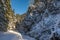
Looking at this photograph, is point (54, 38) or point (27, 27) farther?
point (27, 27)

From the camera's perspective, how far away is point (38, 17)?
25.6m

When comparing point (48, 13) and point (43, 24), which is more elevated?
point (48, 13)

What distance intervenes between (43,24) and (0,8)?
6515 mm

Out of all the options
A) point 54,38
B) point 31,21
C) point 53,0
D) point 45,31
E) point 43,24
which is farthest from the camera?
point 31,21

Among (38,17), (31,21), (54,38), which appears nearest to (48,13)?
(38,17)

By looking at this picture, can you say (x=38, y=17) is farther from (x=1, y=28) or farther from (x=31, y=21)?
(x=1, y=28)

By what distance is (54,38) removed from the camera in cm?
1416

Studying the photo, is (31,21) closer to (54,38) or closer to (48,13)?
(48,13)

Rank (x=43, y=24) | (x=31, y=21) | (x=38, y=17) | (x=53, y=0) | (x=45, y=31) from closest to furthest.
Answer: (x=45, y=31) < (x=43, y=24) < (x=53, y=0) < (x=38, y=17) < (x=31, y=21)

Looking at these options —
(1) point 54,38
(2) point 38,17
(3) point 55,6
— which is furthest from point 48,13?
(1) point 54,38

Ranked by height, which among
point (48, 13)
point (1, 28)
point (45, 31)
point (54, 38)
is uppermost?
point (48, 13)

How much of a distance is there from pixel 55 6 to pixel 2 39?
1021 centimetres

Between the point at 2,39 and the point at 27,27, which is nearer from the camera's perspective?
the point at 2,39

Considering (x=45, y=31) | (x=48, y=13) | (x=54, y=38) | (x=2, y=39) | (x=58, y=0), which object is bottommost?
(x=54, y=38)
